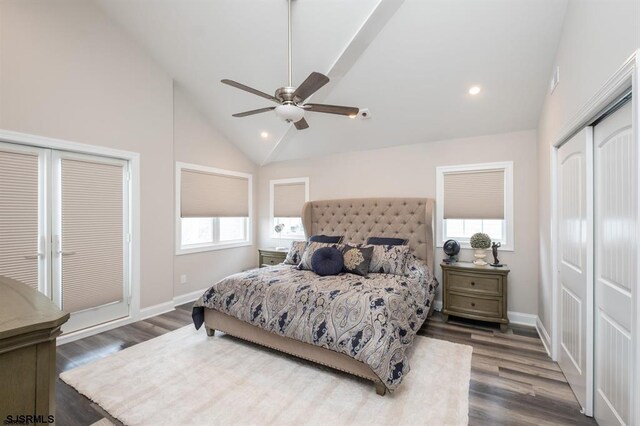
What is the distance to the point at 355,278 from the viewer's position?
328 cm

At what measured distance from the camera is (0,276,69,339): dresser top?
79 cm

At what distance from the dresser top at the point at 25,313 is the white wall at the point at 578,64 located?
2.56 meters

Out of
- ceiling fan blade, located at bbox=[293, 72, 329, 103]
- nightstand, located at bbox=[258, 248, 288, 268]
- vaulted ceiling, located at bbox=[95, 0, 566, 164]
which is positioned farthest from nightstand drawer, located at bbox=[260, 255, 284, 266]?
ceiling fan blade, located at bbox=[293, 72, 329, 103]

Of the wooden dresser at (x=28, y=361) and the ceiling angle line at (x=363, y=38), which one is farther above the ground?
the ceiling angle line at (x=363, y=38)

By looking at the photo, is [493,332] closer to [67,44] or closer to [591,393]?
[591,393]

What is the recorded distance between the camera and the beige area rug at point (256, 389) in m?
2.06

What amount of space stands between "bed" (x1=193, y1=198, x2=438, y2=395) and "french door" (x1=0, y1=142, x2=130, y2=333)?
1311 mm

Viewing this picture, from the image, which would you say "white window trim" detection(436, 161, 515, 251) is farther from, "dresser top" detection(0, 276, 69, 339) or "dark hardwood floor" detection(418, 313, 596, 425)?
"dresser top" detection(0, 276, 69, 339)

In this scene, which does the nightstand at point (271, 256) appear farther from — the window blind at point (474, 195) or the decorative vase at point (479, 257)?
the decorative vase at point (479, 257)

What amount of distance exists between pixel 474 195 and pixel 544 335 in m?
1.80

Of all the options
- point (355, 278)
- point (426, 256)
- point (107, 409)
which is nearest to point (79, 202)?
point (107, 409)

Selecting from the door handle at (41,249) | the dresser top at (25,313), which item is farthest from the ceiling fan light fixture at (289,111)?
the door handle at (41,249)

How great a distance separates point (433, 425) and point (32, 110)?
14.9 feet

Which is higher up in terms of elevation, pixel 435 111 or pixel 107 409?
pixel 435 111
